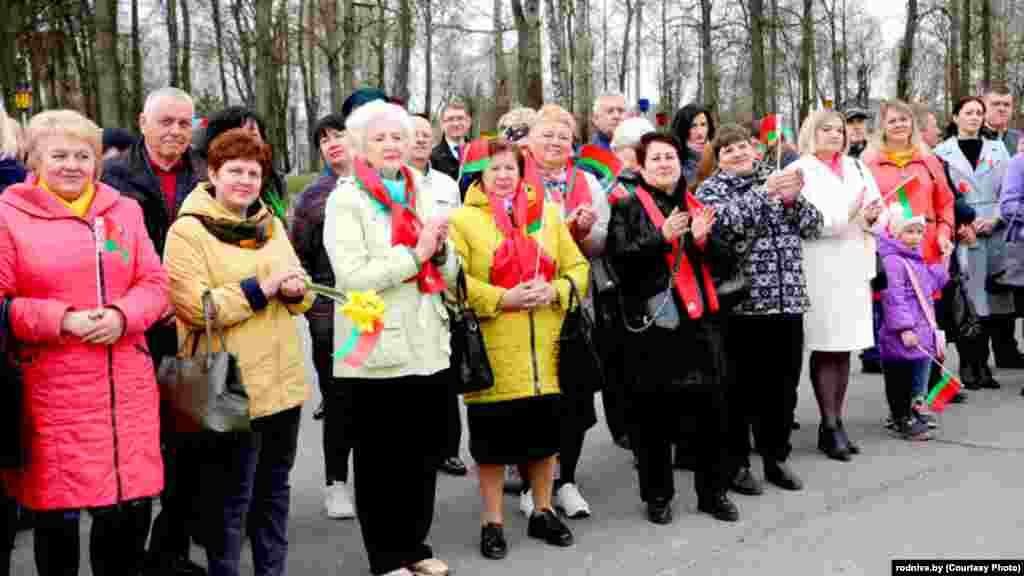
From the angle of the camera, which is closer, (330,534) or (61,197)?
(61,197)

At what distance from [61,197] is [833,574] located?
3376 millimetres

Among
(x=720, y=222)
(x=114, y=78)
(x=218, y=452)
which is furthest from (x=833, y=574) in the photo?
(x=114, y=78)

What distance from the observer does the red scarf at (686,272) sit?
458 centimetres

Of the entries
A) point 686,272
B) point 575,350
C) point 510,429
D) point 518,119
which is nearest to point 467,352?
point 510,429

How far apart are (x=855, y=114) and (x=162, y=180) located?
181 inches

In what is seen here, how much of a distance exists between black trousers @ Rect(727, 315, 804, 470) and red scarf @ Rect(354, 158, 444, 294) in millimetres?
2022

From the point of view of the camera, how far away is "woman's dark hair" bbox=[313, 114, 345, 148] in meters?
5.01

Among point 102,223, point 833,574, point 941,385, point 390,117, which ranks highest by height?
point 390,117

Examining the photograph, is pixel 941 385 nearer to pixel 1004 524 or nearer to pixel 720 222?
pixel 1004 524

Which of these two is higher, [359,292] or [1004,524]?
[359,292]

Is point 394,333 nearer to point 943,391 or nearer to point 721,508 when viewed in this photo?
point 721,508

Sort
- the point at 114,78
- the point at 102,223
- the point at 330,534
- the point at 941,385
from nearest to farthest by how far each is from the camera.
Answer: the point at 102,223 < the point at 330,534 < the point at 941,385 < the point at 114,78

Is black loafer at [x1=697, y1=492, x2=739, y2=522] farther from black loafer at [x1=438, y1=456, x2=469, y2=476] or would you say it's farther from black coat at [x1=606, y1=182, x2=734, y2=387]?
black loafer at [x1=438, y1=456, x2=469, y2=476]

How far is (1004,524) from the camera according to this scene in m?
4.37
